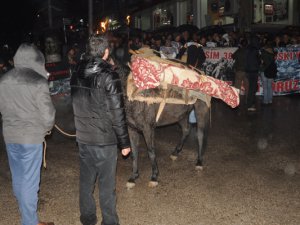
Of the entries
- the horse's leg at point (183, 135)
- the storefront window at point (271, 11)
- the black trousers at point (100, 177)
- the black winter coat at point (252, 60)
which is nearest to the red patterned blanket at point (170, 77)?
the horse's leg at point (183, 135)

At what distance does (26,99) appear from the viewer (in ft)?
11.8

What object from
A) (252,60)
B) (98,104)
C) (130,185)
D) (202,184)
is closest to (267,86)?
(252,60)

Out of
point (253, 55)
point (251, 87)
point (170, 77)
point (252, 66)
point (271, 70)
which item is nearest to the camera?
point (170, 77)

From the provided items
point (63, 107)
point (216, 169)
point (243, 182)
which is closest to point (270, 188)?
point (243, 182)

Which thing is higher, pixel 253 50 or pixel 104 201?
pixel 253 50

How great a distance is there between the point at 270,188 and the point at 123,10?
36603mm

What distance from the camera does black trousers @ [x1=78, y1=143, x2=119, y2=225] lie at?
3.89 meters

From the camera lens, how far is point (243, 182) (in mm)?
5625

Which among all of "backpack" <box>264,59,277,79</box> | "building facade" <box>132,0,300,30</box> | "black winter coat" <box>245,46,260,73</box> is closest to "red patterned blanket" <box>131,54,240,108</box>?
"black winter coat" <box>245,46,260,73</box>

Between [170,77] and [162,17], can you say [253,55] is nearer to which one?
[170,77]

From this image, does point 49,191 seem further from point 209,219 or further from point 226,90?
point 226,90

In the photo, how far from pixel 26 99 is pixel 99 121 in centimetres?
72

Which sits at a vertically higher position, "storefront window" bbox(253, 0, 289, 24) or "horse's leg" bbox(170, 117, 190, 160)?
"storefront window" bbox(253, 0, 289, 24)

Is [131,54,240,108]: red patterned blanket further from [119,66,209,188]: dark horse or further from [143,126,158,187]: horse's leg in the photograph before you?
[143,126,158,187]: horse's leg
